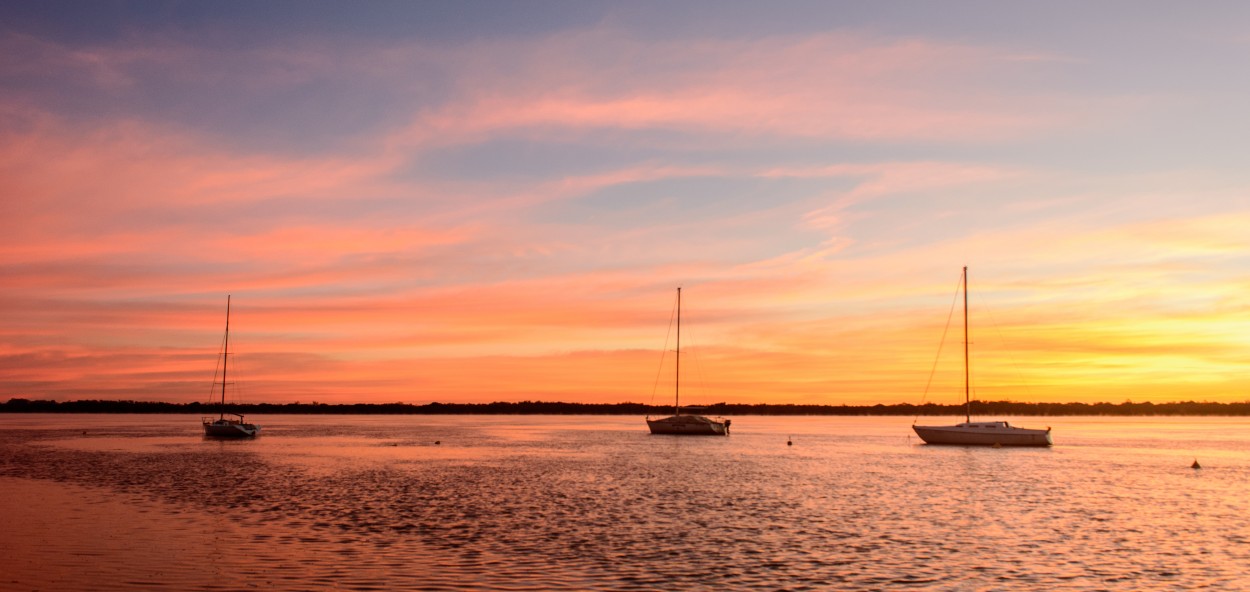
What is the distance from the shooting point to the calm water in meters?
26.0

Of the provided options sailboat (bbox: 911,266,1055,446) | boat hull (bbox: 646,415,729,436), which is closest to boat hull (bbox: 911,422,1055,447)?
sailboat (bbox: 911,266,1055,446)

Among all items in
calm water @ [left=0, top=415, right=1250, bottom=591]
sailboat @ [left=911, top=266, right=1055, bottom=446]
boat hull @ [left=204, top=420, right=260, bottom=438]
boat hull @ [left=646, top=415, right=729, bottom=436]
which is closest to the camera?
calm water @ [left=0, top=415, right=1250, bottom=591]

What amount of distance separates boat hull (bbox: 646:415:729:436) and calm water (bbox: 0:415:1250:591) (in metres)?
60.3

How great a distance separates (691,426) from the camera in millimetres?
134125

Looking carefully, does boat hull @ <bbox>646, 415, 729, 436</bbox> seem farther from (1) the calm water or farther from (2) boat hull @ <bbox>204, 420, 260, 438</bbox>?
(1) the calm water

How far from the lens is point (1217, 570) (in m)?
28.5

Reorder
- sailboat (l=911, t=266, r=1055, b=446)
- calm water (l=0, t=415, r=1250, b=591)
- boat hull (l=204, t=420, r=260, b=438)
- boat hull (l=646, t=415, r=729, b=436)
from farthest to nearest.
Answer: boat hull (l=646, t=415, r=729, b=436), boat hull (l=204, t=420, r=260, b=438), sailboat (l=911, t=266, r=1055, b=446), calm water (l=0, t=415, r=1250, b=591)

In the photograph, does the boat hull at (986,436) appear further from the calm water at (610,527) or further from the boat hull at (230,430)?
the boat hull at (230,430)

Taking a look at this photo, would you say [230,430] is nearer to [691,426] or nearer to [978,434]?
[691,426]

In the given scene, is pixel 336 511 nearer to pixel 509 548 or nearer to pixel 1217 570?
pixel 509 548

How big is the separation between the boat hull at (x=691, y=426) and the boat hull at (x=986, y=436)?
35035mm

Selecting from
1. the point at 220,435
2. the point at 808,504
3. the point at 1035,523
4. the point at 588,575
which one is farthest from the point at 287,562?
the point at 220,435

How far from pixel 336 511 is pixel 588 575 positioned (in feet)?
59.7

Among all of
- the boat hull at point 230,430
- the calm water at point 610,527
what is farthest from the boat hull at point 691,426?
the calm water at point 610,527
